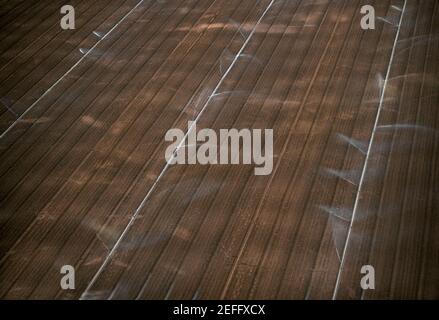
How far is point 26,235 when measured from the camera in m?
1.61

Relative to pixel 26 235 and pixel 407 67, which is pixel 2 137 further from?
pixel 407 67

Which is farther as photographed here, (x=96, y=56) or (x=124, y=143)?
(x=96, y=56)

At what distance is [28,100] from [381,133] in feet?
5.01

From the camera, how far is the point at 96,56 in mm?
2412

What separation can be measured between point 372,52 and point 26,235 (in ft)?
5.40
